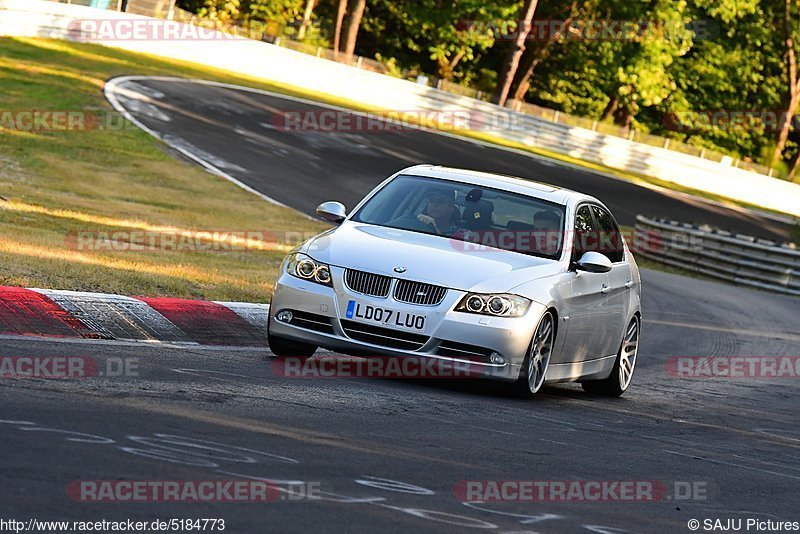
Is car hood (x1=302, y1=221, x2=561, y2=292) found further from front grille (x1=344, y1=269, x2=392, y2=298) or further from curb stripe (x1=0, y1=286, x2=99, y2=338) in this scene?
curb stripe (x1=0, y1=286, x2=99, y2=338)

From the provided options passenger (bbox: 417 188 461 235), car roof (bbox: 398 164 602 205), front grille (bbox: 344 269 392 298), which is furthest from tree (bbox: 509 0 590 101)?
front grille (bbox: 344 269 392 298)

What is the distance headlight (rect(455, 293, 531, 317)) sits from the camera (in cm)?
959

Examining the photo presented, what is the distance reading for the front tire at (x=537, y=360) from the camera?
9.86 m

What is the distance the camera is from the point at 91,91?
31.3m

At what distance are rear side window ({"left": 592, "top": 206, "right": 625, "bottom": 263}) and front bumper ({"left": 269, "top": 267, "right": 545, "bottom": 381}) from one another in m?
2.02

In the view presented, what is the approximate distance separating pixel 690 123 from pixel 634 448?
66214 millimetres

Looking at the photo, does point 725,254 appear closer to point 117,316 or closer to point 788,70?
point 117,316

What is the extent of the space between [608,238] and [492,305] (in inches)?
100

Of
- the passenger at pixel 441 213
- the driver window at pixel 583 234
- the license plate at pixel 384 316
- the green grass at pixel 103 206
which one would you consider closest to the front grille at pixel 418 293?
the license plate at pixel 384 316

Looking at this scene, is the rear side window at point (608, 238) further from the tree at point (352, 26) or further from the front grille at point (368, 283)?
the tree at point (352, 26)

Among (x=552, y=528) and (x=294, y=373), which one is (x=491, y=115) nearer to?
(x=294, y=373)

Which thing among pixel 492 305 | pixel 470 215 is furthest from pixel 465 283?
pixel 470 215

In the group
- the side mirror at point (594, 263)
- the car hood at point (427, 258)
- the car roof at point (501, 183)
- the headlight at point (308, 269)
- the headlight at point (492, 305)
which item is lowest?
the headlight at point (308, 269)

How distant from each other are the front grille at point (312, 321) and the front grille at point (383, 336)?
0.47 feet
